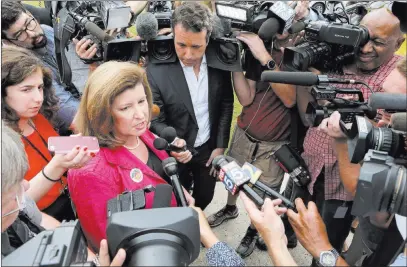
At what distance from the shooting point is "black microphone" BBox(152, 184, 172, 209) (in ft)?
4.69

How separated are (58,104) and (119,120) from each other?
73cm

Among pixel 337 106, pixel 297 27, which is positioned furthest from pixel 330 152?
pixel 297 27

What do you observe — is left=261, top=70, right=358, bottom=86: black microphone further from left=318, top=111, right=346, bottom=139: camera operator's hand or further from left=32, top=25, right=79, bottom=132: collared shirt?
left=32, top=25, right=79, bottom=132: collared shirt

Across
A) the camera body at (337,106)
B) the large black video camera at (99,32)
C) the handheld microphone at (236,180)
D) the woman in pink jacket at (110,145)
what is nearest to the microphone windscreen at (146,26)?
the large black video camera at (99,32)

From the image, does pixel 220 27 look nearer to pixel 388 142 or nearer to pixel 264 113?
pixel 264 113

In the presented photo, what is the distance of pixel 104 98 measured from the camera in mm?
1776

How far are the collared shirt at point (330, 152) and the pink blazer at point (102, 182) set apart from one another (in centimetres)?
98

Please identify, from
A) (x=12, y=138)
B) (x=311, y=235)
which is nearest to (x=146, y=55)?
(x=12, y=138)

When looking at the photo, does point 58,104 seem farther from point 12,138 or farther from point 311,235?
point 311,235

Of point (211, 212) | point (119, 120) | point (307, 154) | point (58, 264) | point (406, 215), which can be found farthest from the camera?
point (211, 212)

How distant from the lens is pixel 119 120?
1856 millimetres

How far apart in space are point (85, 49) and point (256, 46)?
1.08m

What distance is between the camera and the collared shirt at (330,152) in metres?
2.12

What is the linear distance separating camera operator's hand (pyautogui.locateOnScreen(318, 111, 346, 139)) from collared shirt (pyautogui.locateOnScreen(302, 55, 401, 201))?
0.38 m
